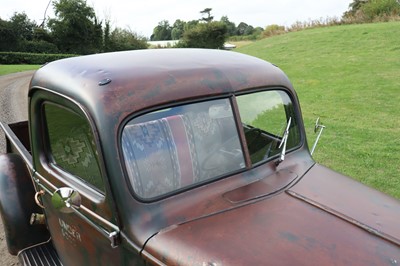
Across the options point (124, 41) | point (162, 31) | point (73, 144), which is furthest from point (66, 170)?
point (162, 31)

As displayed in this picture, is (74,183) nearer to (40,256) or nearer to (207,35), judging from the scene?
(40,256)

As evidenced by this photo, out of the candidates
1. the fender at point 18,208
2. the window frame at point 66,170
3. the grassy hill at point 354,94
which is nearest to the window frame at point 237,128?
the window frame at point 66,170

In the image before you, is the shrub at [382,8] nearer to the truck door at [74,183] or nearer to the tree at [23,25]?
the truck door at [74,183]

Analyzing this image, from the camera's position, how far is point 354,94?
32.7 feet

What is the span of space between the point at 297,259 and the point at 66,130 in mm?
1563

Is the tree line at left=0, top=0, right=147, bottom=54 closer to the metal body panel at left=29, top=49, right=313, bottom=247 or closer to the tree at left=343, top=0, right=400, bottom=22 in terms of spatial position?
the tree at left=343, top=0, right=400, bottom=22

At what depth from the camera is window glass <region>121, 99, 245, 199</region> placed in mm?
1915

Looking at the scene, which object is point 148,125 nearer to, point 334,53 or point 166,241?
point 166,241

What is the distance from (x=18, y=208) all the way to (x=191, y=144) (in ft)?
5.65

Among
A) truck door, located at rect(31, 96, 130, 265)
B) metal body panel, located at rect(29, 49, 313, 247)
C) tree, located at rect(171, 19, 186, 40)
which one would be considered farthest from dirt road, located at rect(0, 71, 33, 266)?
tree, located at rect(171, 19, 186, 40)

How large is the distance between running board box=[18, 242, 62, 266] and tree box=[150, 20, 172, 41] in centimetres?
7897

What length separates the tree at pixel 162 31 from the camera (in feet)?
263

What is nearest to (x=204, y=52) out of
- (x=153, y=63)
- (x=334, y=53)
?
(x=153, y=63)

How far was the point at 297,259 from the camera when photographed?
1531 millimetres
